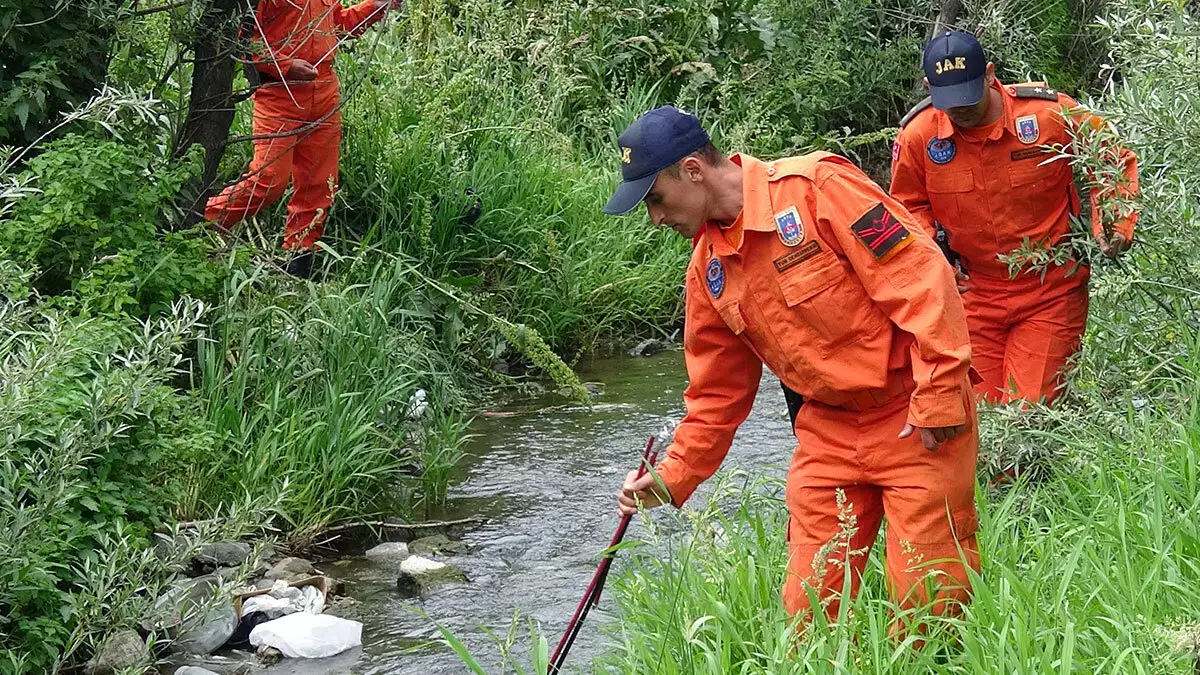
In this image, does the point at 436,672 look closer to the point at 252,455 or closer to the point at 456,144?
the point at 252,455

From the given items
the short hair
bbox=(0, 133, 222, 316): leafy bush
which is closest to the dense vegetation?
bbox=(0, 133, 222, 316): leafy bush

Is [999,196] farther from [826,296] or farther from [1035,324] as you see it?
[826,296]

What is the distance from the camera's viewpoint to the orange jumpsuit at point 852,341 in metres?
3.65

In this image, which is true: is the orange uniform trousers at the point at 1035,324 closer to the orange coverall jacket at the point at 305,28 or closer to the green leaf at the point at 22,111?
the orange coverall jacket at the point at 305,28

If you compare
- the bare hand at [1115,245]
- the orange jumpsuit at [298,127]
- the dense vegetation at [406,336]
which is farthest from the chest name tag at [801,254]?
the orange jumpsuit at [298,127]

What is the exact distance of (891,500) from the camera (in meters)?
Answer: 3.78

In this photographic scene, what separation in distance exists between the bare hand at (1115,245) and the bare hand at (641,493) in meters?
1.95

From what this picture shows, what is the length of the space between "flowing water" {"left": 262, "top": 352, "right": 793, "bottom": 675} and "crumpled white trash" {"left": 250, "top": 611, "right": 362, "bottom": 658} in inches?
1.6

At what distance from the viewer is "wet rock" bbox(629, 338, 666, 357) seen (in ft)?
29.4

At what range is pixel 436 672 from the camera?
4.80m

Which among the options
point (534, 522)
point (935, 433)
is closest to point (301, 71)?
point (534, 522)

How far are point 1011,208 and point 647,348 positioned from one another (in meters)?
3.86

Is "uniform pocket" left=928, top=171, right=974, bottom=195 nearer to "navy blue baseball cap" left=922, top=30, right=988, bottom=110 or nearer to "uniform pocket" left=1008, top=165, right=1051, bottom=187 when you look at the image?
"uniform pocket" left=1008, top=165, right=1051, bottom=187


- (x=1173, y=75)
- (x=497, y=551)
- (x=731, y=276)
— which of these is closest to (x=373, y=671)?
(x=497, y=551)
